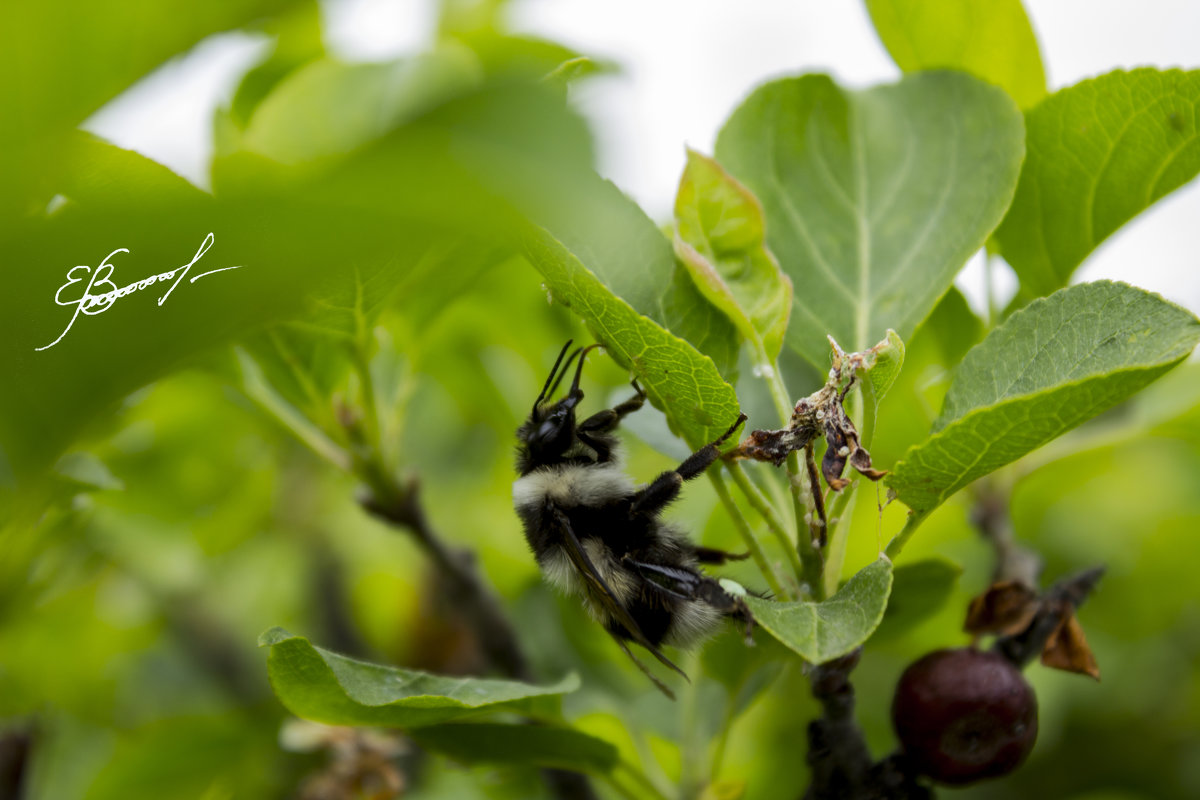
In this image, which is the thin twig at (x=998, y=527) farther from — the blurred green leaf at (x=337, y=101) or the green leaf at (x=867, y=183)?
the blurred green leaf at (x=337, y=101)

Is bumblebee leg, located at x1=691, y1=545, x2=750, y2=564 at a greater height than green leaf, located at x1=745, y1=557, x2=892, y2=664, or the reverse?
green leaf, located at x1=745, y1=557, x2=892, y2=664

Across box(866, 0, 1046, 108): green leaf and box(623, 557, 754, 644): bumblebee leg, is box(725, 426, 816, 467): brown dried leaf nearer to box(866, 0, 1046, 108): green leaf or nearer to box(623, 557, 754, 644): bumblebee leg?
box(623, 557, 754, 644): bumblebee leg

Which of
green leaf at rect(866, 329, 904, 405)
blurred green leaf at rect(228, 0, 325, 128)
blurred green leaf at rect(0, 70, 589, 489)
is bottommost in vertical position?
green leaf at rect(866, 329, 904, 405)

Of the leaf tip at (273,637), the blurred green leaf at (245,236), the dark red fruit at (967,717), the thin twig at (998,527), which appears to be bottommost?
the thin twig at (998,527)

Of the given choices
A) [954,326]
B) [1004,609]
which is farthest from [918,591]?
[954,326]

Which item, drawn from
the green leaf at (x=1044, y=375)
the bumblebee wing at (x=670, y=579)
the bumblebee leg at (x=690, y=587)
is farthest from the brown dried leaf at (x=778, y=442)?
the bumblebee wing at (x=670, y=579)

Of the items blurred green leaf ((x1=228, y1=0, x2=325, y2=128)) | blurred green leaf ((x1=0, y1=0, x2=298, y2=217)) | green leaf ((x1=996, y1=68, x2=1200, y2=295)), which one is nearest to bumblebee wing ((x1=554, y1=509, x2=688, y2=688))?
green leaf ((x1=996, y1=68, x2=1200, y2=295))

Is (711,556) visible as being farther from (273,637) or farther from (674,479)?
(273,637)
